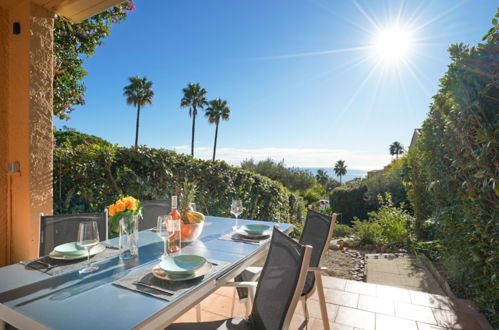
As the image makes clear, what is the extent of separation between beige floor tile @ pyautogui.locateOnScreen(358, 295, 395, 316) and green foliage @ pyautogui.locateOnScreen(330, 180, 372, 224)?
26.2 ft

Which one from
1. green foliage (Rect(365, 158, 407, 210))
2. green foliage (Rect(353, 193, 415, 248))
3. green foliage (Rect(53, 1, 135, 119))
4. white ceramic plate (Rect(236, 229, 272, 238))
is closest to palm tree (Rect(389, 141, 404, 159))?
green foliage (Rect(365, 158, 407, 210))

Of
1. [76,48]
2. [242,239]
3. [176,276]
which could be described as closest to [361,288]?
[242,239]

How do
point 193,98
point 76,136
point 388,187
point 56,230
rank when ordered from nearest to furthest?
1. point 56,230
2. point 388,187
3. point 76,136
4. point 193,98

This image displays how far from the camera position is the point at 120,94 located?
64.8 ft

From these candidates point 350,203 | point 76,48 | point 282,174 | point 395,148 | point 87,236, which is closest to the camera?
point 87,236

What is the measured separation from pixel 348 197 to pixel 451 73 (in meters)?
8.77

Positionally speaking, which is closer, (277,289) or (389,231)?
(277,289)

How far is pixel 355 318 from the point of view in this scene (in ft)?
7.92

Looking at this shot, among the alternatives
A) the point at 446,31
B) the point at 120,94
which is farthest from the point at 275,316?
the point at 120,94

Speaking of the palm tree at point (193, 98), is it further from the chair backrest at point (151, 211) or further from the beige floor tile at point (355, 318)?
the beige floor tile at point (355, 318)

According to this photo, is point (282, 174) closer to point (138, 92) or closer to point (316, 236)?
point (138, 92)

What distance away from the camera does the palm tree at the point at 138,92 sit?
771 inches

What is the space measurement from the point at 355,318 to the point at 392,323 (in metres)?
0.29

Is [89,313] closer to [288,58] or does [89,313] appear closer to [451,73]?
[451,73]
